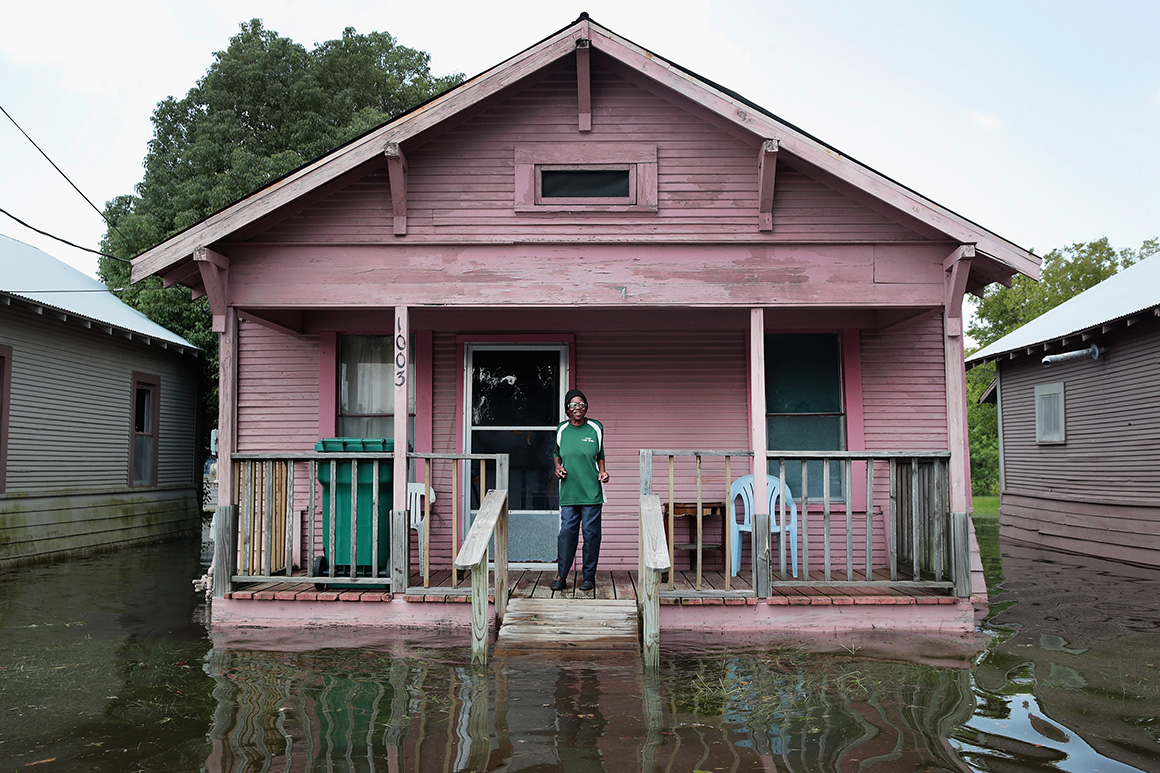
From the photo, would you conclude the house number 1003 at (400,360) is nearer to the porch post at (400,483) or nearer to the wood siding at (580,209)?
the porch post at (400,483)

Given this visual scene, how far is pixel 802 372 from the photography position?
8789mm

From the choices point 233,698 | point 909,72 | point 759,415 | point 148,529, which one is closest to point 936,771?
point 759,415

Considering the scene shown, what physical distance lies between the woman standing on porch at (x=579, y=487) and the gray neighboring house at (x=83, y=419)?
9.64 metres

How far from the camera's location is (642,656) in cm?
612

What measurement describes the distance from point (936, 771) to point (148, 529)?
53.0 feet

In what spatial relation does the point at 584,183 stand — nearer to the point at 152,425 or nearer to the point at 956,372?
the point at 956,372

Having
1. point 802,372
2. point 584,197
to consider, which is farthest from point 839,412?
point 584,197

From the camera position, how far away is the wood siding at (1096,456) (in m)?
12.2

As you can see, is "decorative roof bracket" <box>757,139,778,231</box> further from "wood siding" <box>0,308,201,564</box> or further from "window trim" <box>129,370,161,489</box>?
"window trim" <box>129,370,161,489</box>

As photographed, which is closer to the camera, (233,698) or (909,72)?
(233,698)

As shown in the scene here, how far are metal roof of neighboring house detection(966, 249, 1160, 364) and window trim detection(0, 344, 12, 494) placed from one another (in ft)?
51.5

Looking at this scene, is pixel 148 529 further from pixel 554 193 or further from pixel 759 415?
pixel 759 415

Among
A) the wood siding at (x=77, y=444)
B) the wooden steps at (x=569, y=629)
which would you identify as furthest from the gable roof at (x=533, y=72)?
the wood siding at (x=77, y=444)

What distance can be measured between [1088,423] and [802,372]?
7.87 m
